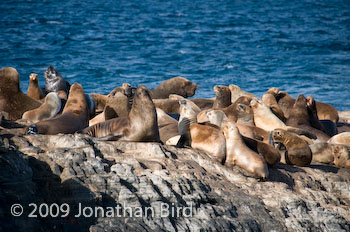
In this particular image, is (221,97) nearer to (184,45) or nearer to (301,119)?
(301,119)

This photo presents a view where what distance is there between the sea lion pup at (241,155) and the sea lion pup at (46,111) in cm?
328

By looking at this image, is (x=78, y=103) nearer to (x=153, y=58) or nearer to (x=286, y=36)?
(x=153, y=58)

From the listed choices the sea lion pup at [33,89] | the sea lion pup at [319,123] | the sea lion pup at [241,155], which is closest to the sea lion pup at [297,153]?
the sea lion pup at [241,155]

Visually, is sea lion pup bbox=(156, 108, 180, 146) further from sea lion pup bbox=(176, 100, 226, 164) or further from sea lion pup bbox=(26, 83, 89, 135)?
sea lion pup bbox=(26, 83, 89, 135)

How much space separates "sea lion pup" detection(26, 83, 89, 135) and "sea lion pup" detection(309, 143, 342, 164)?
3800 millimetres

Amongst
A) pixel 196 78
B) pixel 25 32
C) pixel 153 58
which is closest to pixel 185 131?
pixel 196 78

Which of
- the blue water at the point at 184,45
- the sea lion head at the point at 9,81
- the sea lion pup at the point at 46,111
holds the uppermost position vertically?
the sea lion head at the point at 9,81

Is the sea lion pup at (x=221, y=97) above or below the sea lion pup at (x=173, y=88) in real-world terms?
above

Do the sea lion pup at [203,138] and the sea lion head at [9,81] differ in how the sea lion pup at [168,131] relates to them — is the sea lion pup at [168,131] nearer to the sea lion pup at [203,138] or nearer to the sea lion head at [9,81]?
the sea lion pup at [203,138]

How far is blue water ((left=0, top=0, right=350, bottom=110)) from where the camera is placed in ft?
67.2

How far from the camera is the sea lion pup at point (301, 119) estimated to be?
9927 mm

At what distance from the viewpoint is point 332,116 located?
468 inches

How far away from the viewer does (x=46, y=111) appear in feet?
29.2

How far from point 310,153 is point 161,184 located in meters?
3.25
